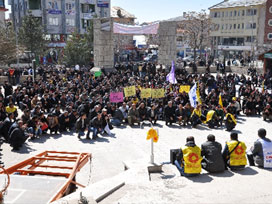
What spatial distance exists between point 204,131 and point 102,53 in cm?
1672

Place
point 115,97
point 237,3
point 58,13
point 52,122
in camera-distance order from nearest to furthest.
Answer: point 52,122
point 115,97
point 58,13
point 237,3

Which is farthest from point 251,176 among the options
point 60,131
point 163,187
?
point 60,131

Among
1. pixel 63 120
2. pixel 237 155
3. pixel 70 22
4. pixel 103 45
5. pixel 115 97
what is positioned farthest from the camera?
pixel 70 22

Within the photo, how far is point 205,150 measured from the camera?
320 inches

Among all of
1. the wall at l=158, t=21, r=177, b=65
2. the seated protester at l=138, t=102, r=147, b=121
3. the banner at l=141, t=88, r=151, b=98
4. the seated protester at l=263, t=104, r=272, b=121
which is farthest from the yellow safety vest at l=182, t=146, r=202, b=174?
the wall at l=158, t=21, r=177, b=65

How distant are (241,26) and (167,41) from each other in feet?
128

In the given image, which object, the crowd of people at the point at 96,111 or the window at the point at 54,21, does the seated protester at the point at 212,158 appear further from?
the window at the point at 54,21

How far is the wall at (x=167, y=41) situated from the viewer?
A: 31.1m

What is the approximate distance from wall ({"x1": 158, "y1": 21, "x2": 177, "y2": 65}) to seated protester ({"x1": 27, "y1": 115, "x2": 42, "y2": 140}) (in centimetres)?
2058

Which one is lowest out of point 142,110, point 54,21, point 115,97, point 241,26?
point 142,110

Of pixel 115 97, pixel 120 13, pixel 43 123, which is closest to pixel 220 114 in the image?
pixel 115 97

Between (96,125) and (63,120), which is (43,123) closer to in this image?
(63,120)

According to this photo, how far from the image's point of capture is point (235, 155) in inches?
322

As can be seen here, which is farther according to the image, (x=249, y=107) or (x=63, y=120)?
(x=249, y=107)
